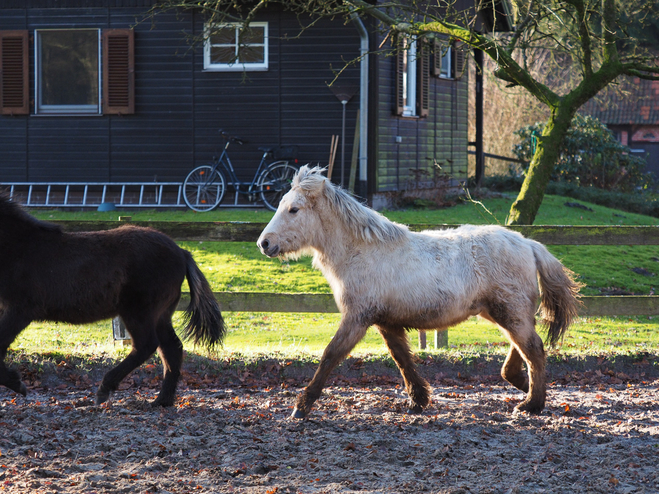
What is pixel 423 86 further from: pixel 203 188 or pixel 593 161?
pixel 593 161

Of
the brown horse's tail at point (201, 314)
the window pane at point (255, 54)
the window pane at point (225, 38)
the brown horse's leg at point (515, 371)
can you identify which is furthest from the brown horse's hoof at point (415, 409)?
the window pane at point (225, 38)

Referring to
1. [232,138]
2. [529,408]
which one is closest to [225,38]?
[232,138]

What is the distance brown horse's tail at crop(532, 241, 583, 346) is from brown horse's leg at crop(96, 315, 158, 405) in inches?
110

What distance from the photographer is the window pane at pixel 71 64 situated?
1570 centimetres

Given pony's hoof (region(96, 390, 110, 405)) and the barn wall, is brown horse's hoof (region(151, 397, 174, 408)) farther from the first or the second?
the barn wall

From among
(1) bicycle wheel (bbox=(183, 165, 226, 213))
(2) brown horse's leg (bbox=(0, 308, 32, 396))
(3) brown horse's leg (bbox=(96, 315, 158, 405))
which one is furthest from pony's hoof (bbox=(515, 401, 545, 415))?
(1) bicycle wheel (bbox=(183, 165, 226, 213))

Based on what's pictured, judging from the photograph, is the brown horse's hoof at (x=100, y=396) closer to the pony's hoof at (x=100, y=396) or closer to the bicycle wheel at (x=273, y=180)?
the pony's hoof at (x=100, y=396)

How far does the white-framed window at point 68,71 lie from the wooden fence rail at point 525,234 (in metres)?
9.63

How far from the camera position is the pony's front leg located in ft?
16.2

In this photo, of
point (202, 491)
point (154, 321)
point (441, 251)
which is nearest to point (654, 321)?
point (441, 251)

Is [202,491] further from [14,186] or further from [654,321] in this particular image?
[14,186]

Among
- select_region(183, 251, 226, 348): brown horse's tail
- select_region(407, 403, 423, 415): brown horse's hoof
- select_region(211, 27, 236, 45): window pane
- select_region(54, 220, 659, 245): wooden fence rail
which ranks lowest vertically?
select_region(407, 403, 423, 415): brown horse's hoof

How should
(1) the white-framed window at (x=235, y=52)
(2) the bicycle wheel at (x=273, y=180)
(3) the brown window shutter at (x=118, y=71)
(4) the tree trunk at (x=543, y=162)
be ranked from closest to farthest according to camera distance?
(4) the tree trunk at (x=543, y=162) → (2) the bicycle wheel at (x=273, y=180) → (3) the brown window shutter at (x=118, y=71) → (1) the white-framed window at (x=235, y=52)

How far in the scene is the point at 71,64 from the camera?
15.7 meters
